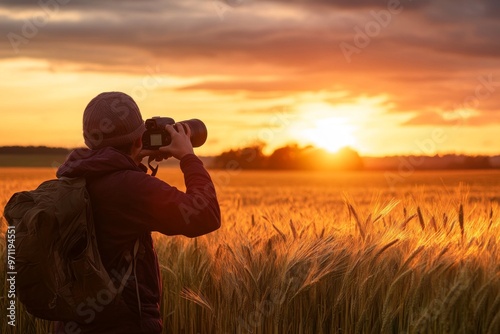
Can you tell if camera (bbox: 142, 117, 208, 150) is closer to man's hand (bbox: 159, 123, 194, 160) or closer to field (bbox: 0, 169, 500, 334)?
man's hand (bbox: 159, 123, 194, 160)

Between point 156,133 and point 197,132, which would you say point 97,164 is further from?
point 197,132

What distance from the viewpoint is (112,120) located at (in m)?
3.21

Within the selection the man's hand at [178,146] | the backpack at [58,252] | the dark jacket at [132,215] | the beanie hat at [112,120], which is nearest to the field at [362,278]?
the dark jacket at [132,215]

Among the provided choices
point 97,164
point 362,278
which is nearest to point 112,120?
point 97,164

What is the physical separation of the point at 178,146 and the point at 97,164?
45 centimetres

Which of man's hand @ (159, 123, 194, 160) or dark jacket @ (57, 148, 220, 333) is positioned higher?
man's hand @ (159, 123, 194, 160)

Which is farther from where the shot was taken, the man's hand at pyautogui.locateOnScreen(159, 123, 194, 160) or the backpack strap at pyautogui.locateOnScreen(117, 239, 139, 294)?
the man's hand at pyautogui.locateOnScreen(159, 123, 194, 160)

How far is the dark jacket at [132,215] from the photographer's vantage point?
3.12 m

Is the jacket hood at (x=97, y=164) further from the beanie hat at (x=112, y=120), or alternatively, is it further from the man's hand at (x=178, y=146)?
the man's hand at (x=178, y=146)

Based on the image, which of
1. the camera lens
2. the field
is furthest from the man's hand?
the field

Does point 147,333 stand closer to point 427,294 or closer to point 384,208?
point 427,294

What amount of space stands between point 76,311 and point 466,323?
6.22 ft

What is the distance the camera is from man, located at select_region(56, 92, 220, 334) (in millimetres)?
3133

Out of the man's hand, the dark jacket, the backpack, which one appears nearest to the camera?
the backpack
